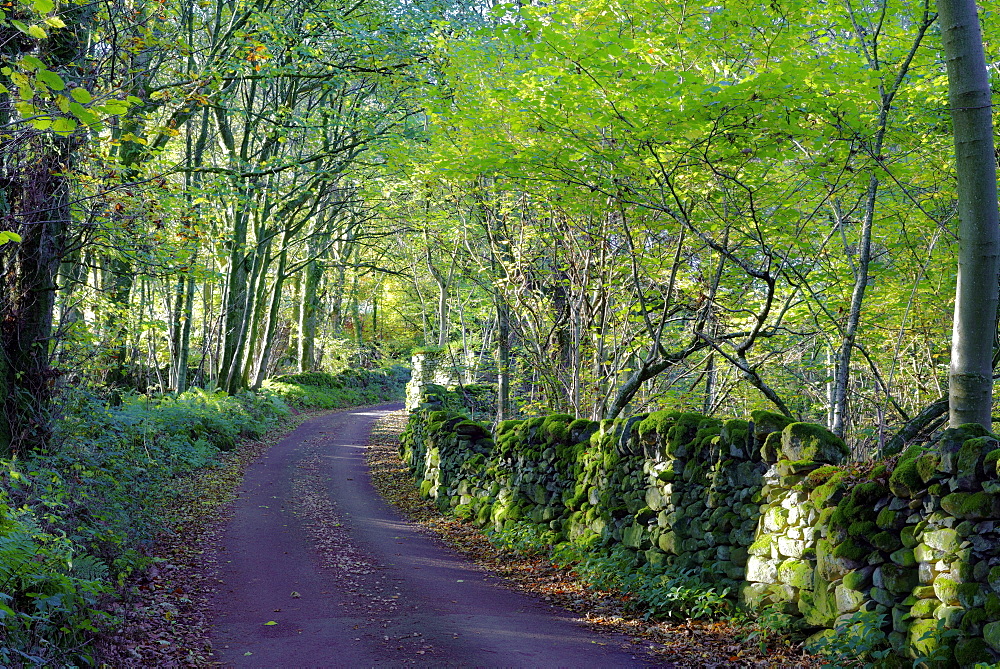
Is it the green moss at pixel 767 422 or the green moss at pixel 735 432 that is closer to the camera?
the green moss at pixel 767 422

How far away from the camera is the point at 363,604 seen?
6676mm

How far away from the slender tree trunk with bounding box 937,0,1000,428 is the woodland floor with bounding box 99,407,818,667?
7.95ft

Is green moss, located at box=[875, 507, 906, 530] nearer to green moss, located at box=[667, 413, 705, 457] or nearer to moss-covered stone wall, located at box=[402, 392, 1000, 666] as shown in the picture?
moss-covered stone wall, located at box=[402, 392, 1000, 666]

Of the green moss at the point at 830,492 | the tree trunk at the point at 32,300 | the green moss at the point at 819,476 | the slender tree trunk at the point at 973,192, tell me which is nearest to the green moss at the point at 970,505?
the slender tree trunk at the point at 973,192

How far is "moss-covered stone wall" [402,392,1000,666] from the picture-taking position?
402 centimetres

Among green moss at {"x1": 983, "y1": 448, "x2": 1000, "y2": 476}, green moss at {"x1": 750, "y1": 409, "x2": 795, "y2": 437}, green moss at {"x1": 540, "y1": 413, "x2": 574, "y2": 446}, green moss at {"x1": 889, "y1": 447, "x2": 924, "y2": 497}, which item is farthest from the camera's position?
green moss at {"x1": 540, "y1": 413, "x2": 574, "y2": 446}

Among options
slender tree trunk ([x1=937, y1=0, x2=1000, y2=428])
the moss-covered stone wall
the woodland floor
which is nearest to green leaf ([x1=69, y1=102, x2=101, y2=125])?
the woodland floor

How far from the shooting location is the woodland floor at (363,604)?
5.36 metres

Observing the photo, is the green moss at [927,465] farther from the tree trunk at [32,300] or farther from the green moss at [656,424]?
the tree trunk at [32,300]

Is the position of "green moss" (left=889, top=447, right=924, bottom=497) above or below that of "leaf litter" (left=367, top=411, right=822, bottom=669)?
above

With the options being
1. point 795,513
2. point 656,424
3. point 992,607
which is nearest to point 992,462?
point 992,607

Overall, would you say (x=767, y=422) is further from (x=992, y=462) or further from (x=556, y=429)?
(x=556, y=429)

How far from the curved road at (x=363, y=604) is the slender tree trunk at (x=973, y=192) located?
3305 mm

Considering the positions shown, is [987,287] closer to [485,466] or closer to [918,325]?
[918,325]
